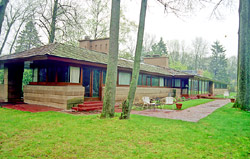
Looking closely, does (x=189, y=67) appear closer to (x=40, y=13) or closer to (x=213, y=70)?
(x=213, y=70)

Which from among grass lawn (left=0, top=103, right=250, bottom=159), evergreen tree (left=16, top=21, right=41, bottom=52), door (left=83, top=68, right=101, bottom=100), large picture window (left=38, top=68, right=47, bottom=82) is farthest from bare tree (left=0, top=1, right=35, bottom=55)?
grass lawn (left=0, top=103, right=250, bottom=159)

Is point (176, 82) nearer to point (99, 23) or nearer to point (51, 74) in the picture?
point (99, 23)

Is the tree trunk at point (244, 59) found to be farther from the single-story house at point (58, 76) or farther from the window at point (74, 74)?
the window at point (74, 74)

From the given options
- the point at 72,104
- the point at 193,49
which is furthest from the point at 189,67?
the point at 72,104

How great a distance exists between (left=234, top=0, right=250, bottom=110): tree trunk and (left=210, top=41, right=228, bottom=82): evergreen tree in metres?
46.9

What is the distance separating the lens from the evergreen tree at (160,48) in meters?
49.0

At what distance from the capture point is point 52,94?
34.9ft

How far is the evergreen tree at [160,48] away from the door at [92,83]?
37.9 m

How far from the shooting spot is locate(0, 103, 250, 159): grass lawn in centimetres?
388

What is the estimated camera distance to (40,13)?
18219mm

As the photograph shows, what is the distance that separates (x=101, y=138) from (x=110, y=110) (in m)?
2.42

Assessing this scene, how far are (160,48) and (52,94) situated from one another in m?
42.9

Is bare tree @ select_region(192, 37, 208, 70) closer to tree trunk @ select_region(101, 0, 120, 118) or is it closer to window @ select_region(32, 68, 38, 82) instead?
window @ select_region(32, 68, 38, 82)

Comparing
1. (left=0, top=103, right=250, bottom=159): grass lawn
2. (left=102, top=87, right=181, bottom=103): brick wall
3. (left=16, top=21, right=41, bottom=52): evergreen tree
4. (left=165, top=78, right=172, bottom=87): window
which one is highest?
(left=16, top=21, right=41, bottom=52): evergreen tree
